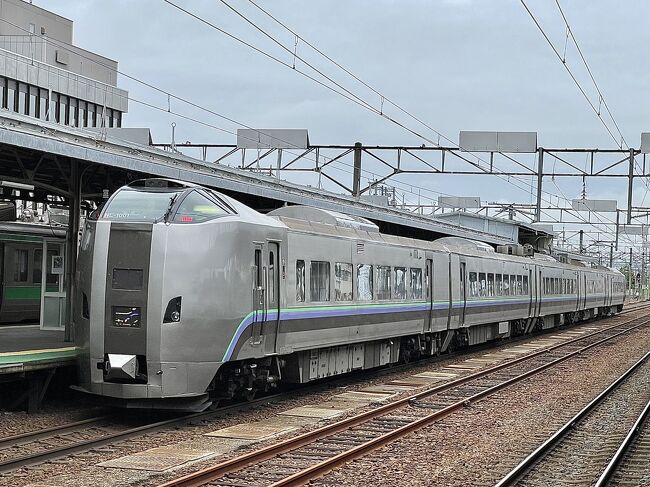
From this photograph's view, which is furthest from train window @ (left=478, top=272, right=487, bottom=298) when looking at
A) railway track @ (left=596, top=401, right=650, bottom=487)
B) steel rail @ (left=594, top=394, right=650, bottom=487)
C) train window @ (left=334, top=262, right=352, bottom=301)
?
railway track @ (left=596, top=401, right=650, bottom=487)

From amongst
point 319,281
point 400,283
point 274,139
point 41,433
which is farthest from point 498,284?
point 41,433

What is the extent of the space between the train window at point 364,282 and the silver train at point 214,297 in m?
0.02

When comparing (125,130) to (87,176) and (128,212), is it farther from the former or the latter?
(128,212)

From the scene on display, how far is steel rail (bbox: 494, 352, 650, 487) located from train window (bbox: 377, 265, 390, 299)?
15.3ft

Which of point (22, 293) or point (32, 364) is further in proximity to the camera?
point (22, 293)

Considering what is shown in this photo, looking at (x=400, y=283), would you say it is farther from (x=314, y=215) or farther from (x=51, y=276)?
(x=51, y=276)

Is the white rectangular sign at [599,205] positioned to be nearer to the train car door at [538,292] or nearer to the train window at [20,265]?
the train car door at [538,292]

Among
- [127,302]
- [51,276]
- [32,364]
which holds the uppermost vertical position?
[51,276]

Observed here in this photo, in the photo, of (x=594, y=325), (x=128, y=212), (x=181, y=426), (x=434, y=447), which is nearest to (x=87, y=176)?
(x=128, y=212)

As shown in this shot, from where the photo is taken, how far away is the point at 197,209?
13688mm

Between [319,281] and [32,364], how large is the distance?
17.5ft

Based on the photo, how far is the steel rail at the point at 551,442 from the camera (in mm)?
10570

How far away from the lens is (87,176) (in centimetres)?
2006

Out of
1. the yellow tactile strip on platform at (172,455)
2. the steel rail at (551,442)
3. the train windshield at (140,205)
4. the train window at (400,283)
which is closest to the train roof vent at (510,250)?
the train window at (400,283)
